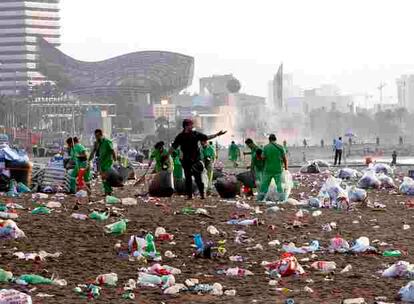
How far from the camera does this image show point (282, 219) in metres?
15.7

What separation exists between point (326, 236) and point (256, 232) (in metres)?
0.92

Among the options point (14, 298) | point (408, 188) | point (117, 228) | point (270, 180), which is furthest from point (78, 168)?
point (14, 298)

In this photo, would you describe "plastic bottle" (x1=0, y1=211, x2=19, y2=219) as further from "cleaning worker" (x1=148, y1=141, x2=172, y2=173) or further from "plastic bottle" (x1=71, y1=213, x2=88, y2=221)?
"cleaning worker" (x1=148, y1=141, x2=172, y2=173)

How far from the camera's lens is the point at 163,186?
778 inches

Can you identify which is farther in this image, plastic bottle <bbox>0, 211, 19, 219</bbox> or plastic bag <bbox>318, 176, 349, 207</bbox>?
plastic bag <bbox>318, 176, 349, 207</bbox>

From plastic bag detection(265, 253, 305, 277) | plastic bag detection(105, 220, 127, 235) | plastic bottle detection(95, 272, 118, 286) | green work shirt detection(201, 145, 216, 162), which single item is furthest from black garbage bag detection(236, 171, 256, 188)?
plastic bottle detection(95, 272, 118, 286)

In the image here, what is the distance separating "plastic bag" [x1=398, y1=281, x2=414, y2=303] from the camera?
928 centimetres

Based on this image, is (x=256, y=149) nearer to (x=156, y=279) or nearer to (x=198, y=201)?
(x=198, y=201)

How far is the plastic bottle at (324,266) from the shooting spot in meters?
11.1

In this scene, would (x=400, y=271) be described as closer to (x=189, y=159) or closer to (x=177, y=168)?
(x=189, y=159)

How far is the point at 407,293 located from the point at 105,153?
423 inches

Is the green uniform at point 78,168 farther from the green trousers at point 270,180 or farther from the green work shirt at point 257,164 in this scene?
the green trousers at point 270,180

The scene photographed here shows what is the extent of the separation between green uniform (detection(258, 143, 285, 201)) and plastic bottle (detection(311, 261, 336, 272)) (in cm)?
777

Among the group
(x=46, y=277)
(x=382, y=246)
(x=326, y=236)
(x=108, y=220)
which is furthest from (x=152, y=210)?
(x=46, y=277)
